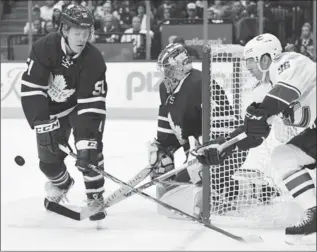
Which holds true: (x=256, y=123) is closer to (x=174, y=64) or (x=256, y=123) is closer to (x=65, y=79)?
(x=174, y=64)

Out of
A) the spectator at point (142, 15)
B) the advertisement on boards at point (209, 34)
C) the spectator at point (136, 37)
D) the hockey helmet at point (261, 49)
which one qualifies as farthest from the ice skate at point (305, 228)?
the spectator at point (142, 15)

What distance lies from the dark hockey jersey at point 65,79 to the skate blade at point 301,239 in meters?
0.96

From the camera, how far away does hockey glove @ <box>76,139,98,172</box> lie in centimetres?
322

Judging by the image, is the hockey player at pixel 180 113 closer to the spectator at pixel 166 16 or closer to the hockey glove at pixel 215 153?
the hockey glove at pixel 215 153

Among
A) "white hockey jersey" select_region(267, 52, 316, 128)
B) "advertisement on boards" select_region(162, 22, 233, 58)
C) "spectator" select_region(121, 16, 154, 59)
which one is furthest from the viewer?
"spectator" select_region(121, 16, 154, 59)

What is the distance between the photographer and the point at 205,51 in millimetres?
3195

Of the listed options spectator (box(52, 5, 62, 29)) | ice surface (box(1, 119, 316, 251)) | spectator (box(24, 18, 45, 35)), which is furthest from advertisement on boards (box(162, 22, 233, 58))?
ice surface (box(1, 119, 316, 251))

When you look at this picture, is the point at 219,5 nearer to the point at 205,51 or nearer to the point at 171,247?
the point at 205,51

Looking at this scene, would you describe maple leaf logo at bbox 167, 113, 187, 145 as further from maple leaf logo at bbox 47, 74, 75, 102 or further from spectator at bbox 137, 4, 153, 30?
spectator at bbox 137, 4, 153, 30

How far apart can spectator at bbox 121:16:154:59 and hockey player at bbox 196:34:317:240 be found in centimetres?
476

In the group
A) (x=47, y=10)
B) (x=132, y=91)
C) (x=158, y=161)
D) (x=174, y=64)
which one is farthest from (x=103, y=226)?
(x=47, y=10)

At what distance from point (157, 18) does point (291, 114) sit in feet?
17.0

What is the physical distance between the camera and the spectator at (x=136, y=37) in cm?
768

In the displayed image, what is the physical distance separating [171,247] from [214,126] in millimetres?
668
